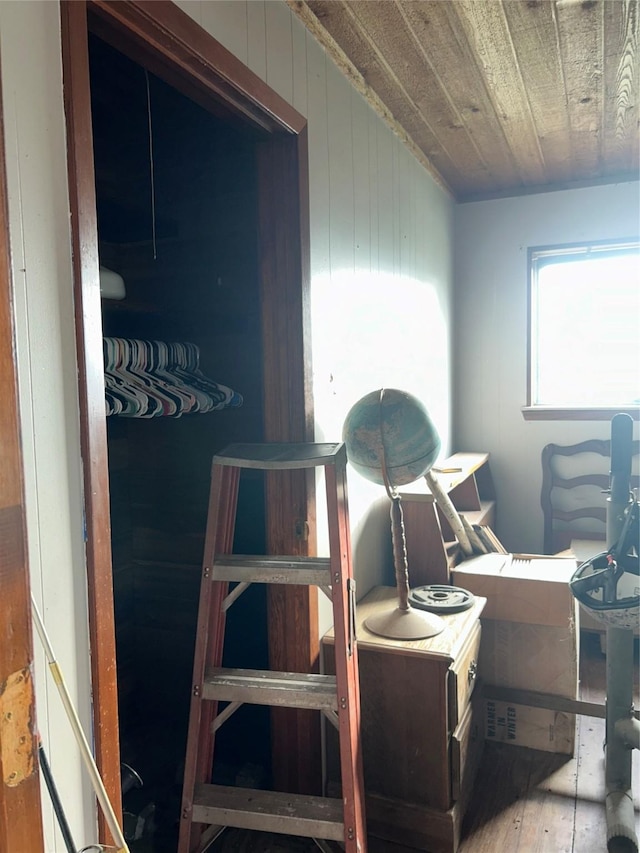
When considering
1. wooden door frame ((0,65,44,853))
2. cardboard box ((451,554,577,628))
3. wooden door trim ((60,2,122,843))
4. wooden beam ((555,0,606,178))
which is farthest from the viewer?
cardboard box ((451,554,577,628))

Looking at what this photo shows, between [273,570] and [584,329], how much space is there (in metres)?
2.92

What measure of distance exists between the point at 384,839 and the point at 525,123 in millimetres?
2801

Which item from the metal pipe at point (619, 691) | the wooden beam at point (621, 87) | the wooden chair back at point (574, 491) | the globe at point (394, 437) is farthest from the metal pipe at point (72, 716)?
the wooden chair back at point (574, 491)

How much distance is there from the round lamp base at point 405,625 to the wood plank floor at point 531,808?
0.62 metres

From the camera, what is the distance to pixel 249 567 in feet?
5.19

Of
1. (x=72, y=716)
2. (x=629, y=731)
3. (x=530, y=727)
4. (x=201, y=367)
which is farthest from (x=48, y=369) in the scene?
(x=530, y=727)

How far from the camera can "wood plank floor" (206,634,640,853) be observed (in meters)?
1.85

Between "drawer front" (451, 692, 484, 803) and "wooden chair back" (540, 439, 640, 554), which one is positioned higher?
"wooden chair back" (540, 439, 640, 554)

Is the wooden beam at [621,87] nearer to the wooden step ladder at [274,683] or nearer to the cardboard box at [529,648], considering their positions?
the wooden step ladder at [274,683]

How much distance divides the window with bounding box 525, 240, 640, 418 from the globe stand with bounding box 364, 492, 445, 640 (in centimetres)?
217

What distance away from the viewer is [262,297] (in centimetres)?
187

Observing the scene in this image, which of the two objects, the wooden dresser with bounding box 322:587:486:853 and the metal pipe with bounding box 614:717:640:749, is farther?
the metal pipe with bounding box 614:717:640:749

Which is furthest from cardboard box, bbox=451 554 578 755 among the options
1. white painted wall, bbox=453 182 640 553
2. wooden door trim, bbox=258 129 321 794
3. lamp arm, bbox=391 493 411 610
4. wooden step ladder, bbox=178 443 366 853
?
white painted wall, bbox=453 182 640 553

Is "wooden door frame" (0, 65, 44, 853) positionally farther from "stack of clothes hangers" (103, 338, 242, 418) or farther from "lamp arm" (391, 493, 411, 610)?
"lamp arm" (391, 493, 411, 610)
